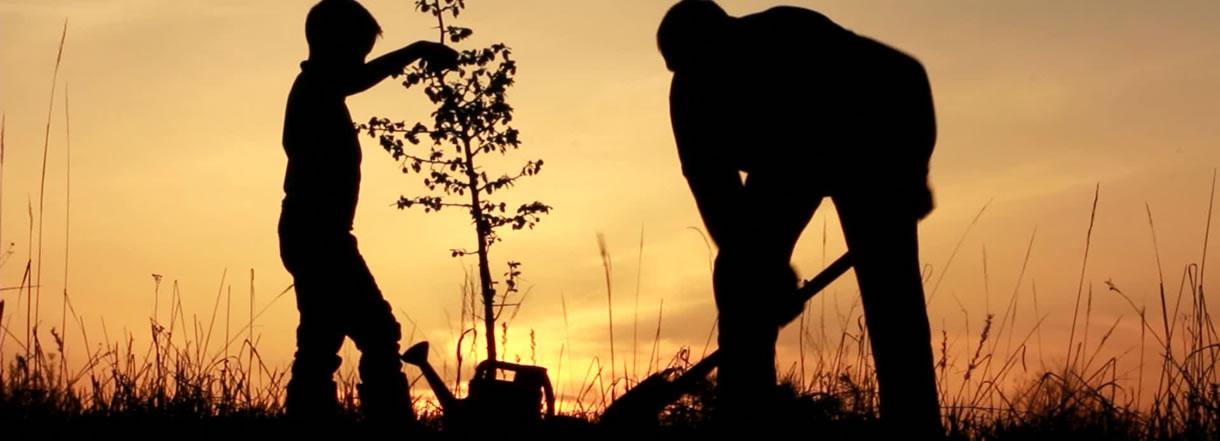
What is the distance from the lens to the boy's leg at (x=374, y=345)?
21.3 ft

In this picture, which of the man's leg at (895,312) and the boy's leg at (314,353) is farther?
the boy's leg at (314,353)

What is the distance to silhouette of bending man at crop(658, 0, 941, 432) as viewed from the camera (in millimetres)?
6008

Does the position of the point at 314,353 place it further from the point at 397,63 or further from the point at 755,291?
the point at 755,291

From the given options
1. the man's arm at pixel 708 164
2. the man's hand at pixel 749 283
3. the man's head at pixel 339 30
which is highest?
the man's head at pixel 339 30

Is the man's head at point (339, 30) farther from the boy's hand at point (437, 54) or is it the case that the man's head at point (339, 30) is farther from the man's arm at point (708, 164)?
the man's arm at point (708, 164)

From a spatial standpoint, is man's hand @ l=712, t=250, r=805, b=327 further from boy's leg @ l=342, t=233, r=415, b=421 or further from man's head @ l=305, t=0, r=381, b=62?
man's head @ l=305, t=0, r=381, b=62

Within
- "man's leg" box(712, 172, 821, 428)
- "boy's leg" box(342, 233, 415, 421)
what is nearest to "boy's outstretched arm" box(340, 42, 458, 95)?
"boy's leg" box(342, 233, 415, 421)

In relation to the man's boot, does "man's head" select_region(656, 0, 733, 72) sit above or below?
above

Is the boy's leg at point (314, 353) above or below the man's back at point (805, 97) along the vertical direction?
below

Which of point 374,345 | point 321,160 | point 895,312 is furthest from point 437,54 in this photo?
point 895,312

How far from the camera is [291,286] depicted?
6.96 metres

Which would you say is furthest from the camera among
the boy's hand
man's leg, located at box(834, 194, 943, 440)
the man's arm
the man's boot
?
the man's boot

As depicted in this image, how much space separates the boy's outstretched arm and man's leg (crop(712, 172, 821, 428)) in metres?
1.46

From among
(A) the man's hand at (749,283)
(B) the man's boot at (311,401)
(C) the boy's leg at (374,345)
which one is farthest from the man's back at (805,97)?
(B) the man's boot at (311,401)
